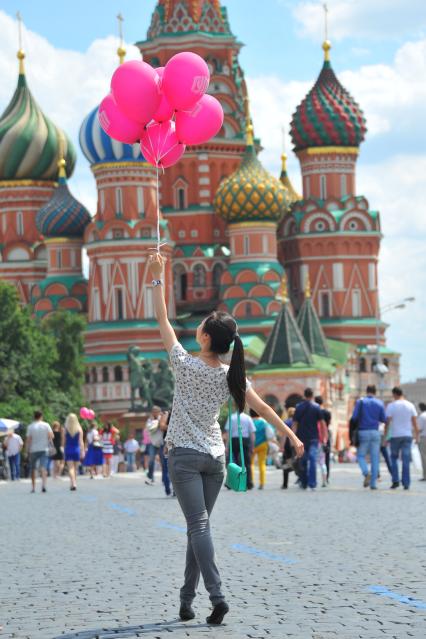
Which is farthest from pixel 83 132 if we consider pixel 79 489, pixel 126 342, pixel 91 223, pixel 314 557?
pixel 314 557

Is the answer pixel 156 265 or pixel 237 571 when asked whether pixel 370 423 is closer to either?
pixel 237 571

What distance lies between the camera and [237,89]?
7931cm

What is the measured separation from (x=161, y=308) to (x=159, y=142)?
271 cm

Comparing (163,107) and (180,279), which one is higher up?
→ (180,279)

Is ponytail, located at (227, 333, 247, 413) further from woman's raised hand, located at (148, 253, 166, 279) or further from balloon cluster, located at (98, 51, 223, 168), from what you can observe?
balloon cluster, located at (98, 51, 223, 168)

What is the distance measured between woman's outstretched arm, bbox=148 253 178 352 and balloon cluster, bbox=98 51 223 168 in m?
2.02

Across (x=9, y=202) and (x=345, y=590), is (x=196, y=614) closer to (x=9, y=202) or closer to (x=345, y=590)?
(x=345, y=590)

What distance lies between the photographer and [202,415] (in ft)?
29.7

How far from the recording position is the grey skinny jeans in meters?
8.83

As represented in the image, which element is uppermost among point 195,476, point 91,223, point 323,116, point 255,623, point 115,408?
point 323,116

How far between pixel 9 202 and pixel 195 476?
236 ft

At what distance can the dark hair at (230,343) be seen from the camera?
8961 mm

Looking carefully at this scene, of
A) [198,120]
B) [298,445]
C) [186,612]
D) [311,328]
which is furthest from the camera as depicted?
[311,328]

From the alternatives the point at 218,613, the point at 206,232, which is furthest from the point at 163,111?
the point at 206,232
